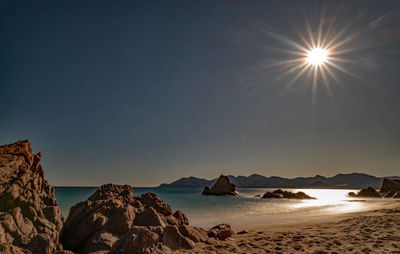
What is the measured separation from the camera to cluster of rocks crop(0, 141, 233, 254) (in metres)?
6.02

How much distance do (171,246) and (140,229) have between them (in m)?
1.16

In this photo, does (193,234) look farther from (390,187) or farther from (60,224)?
(390,187)

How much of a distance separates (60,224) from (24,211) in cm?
116

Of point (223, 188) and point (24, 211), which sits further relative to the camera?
point (223, 188)

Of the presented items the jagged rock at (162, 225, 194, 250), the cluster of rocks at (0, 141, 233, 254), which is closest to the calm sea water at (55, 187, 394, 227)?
the jagged rock at (162, 225, 194, 250)

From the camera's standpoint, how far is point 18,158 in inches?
321

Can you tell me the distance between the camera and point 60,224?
7246 millimetres

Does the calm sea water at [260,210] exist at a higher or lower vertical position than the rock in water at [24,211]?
lower

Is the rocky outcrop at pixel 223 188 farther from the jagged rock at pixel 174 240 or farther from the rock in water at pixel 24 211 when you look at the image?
the rock in water at pixel 24 211

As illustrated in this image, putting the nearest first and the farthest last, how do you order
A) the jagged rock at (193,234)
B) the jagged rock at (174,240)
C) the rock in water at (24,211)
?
the rock in water at (24,211) → the jagged rock at (174,240) → the jagged rock at (193,234)

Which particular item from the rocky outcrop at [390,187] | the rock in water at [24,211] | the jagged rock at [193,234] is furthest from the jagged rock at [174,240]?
the rocky outcrop at [390,187]

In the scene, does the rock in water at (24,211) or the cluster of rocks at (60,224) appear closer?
the rock in water at (24,211)

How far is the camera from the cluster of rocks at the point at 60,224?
6.02 meters

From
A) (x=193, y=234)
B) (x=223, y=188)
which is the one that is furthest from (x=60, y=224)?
(x=223, y=188)
